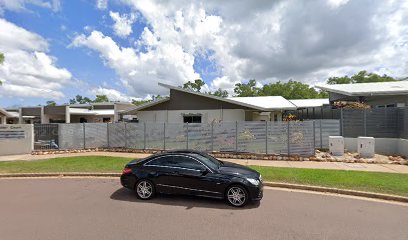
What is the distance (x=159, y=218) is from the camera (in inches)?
236

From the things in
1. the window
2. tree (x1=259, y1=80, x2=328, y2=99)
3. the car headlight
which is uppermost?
tree (x1=259, y1=80, x2=328, y2=99)

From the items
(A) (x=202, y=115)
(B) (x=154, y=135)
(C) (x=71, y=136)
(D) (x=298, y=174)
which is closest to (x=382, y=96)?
(A) (x=202, y=115)

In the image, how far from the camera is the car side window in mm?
7508

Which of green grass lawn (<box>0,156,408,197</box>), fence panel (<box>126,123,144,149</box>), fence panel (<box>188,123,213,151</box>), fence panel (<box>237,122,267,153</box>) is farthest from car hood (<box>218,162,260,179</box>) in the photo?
fence panel (<box>126,123,144,149</box>)

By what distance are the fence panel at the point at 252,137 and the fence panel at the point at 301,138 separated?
140 centimetres

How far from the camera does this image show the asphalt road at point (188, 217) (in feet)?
17.0

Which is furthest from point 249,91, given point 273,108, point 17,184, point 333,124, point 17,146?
point 17,184

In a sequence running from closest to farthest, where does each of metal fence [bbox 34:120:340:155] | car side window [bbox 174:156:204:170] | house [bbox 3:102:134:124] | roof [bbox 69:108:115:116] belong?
1. car side window [bbox 174:156:204:170]
2. metal fence [bbox 34:120:340:155]
3. house [bbox 3:102:134:124]
4. roof [bbox 69:108:115:116]

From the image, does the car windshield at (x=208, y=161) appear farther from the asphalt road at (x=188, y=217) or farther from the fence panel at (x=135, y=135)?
the fence panel at (x=135, y=135)

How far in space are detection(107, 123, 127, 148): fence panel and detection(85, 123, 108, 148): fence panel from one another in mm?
351

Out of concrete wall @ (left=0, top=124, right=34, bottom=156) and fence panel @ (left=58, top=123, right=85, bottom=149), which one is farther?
fence panel @ (left=58, top=123, right=85, bottom=149)

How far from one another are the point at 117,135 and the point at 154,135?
2836 mm

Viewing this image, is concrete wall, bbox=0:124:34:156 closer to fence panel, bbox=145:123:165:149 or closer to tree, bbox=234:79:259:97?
fence panel, bbox=145:123:165:149

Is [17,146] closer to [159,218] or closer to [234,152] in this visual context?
[234,152]
